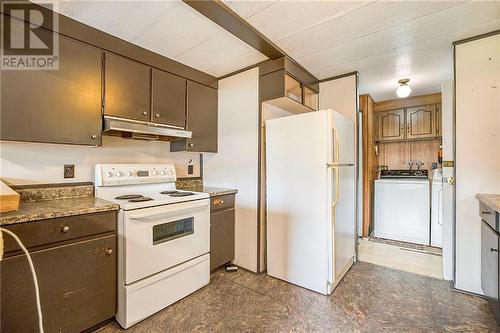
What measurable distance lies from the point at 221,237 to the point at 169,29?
197 cm

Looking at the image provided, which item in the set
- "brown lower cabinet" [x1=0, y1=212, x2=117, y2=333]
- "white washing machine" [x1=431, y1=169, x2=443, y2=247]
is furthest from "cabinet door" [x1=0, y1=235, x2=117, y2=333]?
"white washing machine" [x1=431, y1=169, x2=443, y2=247]

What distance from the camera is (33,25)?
1529mm

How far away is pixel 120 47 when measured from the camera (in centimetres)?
194

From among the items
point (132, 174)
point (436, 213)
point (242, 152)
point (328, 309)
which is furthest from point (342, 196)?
point (132, 174)

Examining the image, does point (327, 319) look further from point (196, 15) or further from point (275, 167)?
point (196, 15)

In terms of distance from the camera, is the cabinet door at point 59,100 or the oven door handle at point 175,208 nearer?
the cabinet door at point 59,100

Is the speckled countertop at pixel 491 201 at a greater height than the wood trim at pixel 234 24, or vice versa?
the wood trim at pixel 234 24

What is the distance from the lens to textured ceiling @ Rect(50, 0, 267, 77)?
1.57 m

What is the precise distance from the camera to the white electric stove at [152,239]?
1.62 meters

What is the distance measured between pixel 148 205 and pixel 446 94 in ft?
10.1

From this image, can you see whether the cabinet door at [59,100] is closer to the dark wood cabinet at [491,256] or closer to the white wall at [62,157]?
the white wall at [62,157]

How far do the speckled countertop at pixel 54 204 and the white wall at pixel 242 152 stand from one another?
4.18 feet

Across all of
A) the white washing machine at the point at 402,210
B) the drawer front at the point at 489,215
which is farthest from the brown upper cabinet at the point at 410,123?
the drawer front at the point at 489,215

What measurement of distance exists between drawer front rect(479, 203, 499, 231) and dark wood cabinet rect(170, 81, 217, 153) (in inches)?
96.8
